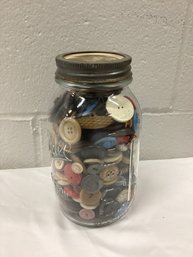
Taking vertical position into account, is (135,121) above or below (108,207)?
above

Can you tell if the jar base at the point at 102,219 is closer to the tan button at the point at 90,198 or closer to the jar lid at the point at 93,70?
the tan button at the point at 90,198

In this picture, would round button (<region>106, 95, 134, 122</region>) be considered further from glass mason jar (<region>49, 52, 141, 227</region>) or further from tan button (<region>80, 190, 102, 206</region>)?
tan button (<region>80, 190, 102, 206</region>)

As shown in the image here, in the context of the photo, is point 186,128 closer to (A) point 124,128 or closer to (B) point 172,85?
(B) point 172,85

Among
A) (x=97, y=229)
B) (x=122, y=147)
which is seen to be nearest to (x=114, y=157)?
(x=122, y=147)

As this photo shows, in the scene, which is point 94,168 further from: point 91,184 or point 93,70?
point 93,70

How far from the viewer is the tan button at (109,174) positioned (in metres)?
0.48

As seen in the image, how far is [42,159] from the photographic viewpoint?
0.69m

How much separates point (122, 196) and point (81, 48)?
271 mm

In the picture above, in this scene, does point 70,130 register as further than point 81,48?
No

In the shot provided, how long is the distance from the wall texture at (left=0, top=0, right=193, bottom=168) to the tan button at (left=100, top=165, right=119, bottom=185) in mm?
211

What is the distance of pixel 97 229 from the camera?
0.53 m

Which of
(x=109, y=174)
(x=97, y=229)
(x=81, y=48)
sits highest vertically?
(x=81, y=48)

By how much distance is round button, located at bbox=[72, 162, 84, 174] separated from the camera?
48cm

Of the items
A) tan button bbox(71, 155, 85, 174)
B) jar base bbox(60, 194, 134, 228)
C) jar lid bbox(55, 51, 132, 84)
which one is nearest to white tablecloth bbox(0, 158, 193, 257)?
jar base bbox(60, 194, 134, 228)
